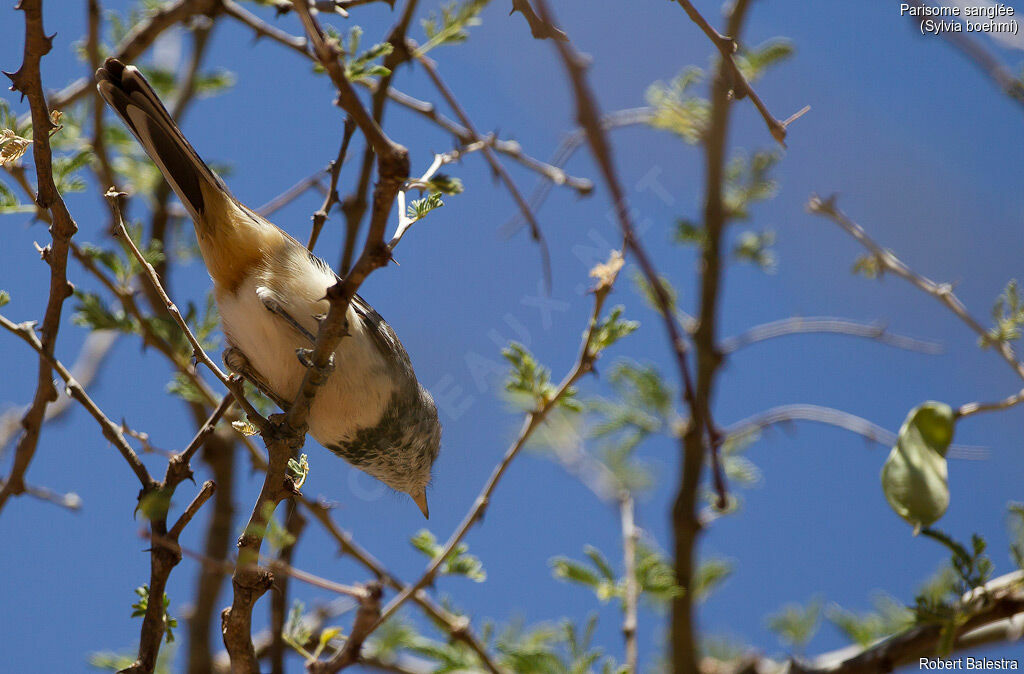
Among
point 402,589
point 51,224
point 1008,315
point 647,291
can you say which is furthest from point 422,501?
point 1008,315

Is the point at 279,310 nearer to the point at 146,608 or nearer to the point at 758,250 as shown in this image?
the point at 146,608

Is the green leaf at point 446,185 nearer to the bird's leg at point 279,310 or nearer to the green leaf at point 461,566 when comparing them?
the bird's leg at point 279,310

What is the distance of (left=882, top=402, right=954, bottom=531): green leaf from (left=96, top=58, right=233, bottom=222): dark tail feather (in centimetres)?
205

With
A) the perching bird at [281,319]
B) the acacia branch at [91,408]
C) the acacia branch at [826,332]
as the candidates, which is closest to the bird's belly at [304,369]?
the perching bird at [281,319]

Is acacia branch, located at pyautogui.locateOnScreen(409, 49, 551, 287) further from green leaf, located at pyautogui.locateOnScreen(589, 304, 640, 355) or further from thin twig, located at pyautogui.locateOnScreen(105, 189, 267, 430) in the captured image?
thin twig, located at pyautogui.locateOnScreen(105, 189, 267, 430)

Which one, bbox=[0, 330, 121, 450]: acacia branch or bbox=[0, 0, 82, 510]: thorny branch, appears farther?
bbox=[0, 330, 121, 450]: acacia branch

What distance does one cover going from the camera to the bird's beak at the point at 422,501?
10.6ft

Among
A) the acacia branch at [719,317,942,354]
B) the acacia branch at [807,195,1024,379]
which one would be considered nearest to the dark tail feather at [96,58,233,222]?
the acacia branch at [807,195,1024,379]

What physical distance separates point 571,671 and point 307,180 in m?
1.81

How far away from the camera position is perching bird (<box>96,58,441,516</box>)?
2510mm

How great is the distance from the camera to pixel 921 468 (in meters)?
2.19

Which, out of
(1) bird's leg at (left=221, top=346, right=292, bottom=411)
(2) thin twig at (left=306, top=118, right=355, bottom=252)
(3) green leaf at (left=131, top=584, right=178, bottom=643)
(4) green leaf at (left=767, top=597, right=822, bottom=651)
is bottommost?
(3) green leaf at (left=131, top=584, right=178, bottom=643)

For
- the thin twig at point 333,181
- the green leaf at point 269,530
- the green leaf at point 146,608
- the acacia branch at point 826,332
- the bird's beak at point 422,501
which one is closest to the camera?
the green leaf at point 269,530

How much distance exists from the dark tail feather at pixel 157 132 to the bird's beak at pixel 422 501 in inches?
50.8
